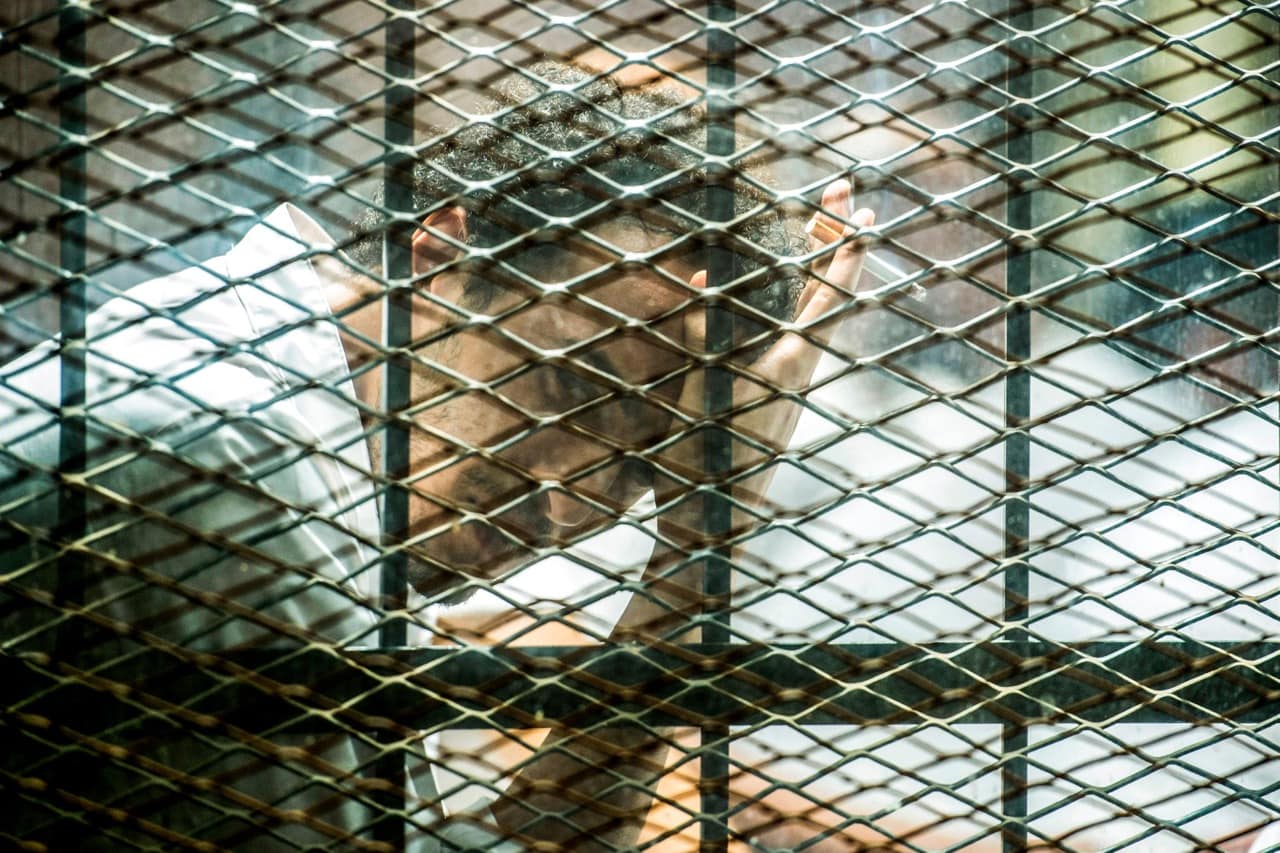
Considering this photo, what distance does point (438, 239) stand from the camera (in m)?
0.98

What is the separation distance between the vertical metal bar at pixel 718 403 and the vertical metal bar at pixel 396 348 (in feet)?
0.88

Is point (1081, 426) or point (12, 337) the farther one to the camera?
point (1081, 426)

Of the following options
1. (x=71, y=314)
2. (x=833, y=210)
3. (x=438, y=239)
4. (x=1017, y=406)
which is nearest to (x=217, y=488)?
(x=71, y=314)

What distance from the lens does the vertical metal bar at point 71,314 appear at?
0.95m

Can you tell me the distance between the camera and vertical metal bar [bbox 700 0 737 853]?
991mm

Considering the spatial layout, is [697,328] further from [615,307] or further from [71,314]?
[71,314]

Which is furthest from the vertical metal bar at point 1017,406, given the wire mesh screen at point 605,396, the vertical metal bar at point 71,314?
the vertical metal bar at point 71,314

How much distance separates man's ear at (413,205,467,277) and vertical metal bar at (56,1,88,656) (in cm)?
29

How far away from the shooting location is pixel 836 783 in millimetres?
1103

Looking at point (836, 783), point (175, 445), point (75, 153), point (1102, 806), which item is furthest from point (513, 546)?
point (1102, 806)

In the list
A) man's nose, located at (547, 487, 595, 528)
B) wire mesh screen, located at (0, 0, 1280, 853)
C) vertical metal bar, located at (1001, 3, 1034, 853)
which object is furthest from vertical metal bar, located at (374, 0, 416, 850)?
vertical metal bar, located at (1001, 3, 1034, 853)

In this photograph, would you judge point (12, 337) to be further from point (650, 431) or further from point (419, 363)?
point (650, 431)

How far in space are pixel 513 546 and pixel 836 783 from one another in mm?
409

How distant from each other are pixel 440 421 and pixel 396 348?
0.09 meters
